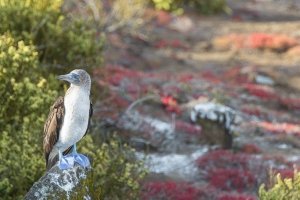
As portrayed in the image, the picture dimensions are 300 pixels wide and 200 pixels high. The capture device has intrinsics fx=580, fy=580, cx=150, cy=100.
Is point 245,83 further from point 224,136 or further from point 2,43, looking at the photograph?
point 2,43

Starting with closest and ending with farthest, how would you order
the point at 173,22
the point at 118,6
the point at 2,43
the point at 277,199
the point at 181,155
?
1. the point at 277,199
2. the point at 2,43
3. the point at 181,155
4. the point at 118,6
5. the point at 173,22

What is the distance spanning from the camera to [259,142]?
18.3m

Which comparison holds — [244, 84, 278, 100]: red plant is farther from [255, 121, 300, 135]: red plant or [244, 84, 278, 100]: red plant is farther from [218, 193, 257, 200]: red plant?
[218, 193, 257, 200]: red plant

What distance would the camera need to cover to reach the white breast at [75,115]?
6.92 meters

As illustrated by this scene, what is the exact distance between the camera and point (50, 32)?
13141mm

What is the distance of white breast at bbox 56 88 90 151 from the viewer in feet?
22.7

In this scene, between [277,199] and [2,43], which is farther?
[2,43]

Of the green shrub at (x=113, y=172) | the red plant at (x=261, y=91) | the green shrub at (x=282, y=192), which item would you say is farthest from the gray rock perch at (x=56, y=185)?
the red plant at (x=261, y=91)

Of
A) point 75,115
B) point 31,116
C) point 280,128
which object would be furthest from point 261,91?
point 75,115

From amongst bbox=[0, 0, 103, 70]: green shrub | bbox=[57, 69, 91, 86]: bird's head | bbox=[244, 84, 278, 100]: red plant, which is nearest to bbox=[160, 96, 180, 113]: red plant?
bbox=[244, 84, 278, 100]: red plant

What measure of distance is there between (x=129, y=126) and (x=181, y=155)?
5.76ft

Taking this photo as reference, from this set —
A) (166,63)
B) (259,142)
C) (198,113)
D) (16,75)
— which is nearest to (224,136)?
(198,113)

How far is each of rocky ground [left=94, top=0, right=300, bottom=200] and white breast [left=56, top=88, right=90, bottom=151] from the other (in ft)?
11.4

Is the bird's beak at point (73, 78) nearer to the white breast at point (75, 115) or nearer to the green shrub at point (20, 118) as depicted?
the white breast at point (75, 115)
